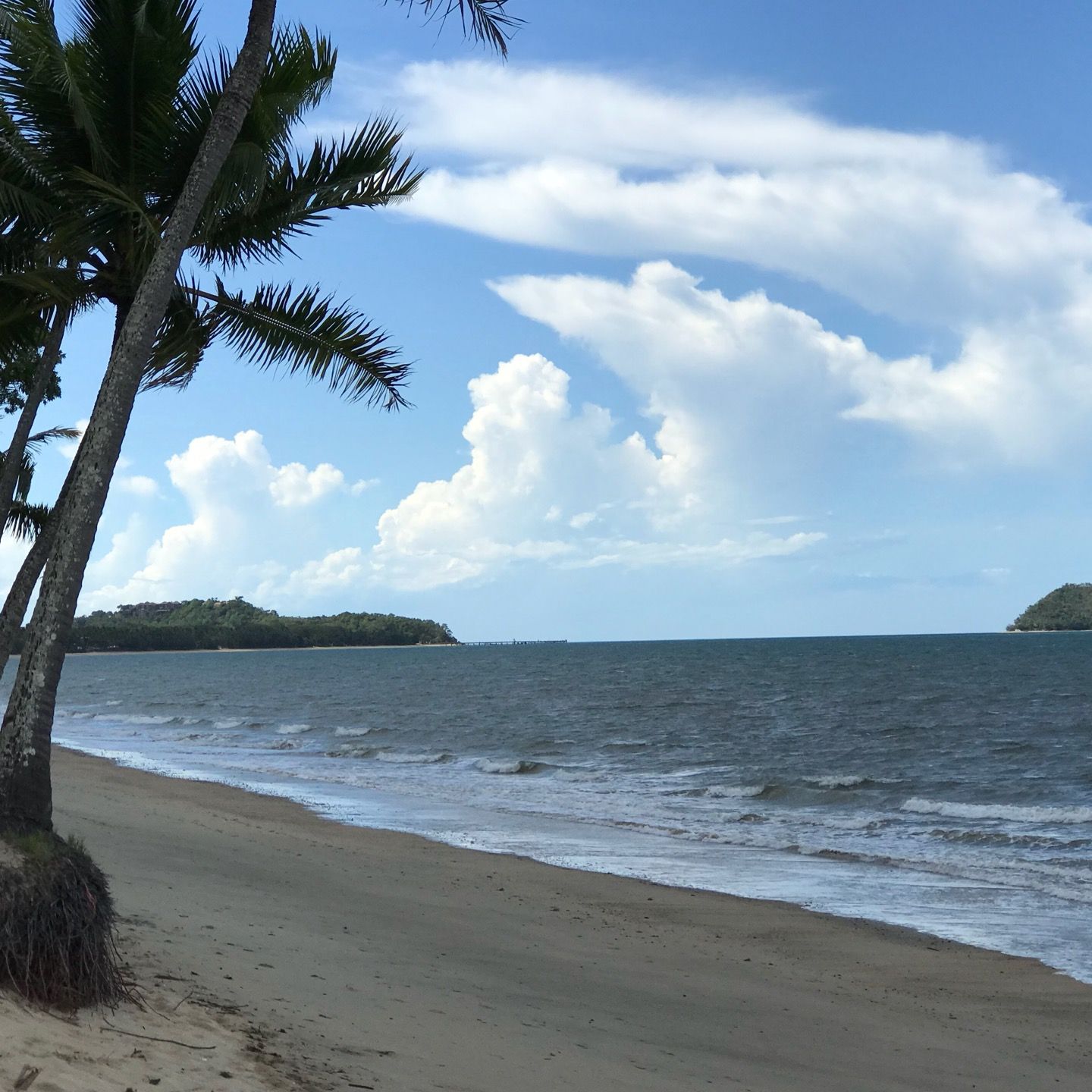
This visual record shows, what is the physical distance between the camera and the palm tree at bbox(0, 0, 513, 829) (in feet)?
20.4

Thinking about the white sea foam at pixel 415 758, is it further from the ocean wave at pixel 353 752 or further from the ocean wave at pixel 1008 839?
the ocean wave at pixel 1008 839

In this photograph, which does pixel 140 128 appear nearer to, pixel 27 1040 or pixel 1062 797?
pixel 27 1040

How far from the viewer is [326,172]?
808 cm

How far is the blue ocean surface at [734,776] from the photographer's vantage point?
1393 centimetres

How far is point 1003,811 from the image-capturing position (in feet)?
66.2

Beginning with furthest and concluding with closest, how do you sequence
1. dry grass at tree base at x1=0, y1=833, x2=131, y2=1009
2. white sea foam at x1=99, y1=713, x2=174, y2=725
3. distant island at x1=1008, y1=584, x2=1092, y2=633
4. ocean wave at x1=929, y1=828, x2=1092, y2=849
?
1. distant island at x1=1008, y1=584, x2=1092, y2=633
2. white sea foam at x1=99, y1=713, x2=174, y2=725
3. ocean wave at x1=929, y1=828, x2=1092, y2=849
4. dry grass at tree base at x1=0, y1=833, x2=131, y2=1009

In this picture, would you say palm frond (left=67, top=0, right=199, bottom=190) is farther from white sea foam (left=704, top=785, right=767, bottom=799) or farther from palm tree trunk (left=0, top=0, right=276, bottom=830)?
white sea foam (left=704, top=785, right=767, bottom=799)

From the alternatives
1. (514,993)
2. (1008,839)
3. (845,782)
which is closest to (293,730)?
(845,782)

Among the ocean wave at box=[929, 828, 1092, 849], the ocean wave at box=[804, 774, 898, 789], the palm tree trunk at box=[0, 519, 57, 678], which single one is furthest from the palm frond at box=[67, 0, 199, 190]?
the ocean wave at box=[804, 774, 898, 789]

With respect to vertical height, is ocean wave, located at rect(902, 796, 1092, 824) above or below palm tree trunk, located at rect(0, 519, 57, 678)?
below

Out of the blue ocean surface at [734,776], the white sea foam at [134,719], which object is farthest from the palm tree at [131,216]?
the white sea foam at [134,719]

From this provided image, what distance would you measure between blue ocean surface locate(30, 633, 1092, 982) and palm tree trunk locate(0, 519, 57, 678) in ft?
28.2

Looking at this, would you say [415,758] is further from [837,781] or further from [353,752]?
[837,781]

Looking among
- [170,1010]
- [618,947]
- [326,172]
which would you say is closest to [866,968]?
[618,947]
